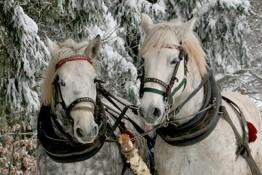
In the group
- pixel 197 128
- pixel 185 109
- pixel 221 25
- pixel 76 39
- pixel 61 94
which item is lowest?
pixel 197 128

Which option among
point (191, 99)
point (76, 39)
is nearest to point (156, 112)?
point (191, 99)

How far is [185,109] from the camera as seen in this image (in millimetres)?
3744

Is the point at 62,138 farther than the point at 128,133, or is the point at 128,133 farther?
the point at 128,133

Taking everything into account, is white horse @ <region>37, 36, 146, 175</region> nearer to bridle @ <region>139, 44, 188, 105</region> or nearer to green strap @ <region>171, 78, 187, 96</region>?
bridle @ <region>139, 44, 188, 105</region>

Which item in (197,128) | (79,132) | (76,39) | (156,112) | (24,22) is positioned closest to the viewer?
(156,112)

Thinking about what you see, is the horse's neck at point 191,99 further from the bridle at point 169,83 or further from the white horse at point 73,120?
the white horse at point 73,120

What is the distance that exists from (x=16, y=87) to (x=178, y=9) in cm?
377

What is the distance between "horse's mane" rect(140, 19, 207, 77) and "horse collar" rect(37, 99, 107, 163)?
0.63 meters

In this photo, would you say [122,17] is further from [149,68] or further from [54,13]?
[149,68]

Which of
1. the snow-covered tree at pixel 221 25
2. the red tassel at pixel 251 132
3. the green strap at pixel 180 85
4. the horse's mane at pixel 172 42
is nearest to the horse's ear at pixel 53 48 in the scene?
the horse's mane at pixel 172 42

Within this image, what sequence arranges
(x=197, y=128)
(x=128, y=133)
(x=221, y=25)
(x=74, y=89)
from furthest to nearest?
(x=221, y=25)
(x=128, y=133)
(x=197, y=128)
(x=74, y=89)

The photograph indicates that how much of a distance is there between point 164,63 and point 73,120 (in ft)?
2.38

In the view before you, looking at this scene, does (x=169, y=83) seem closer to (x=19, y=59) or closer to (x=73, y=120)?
(x=73, y=120)

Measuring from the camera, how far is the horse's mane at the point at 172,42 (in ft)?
11.8
